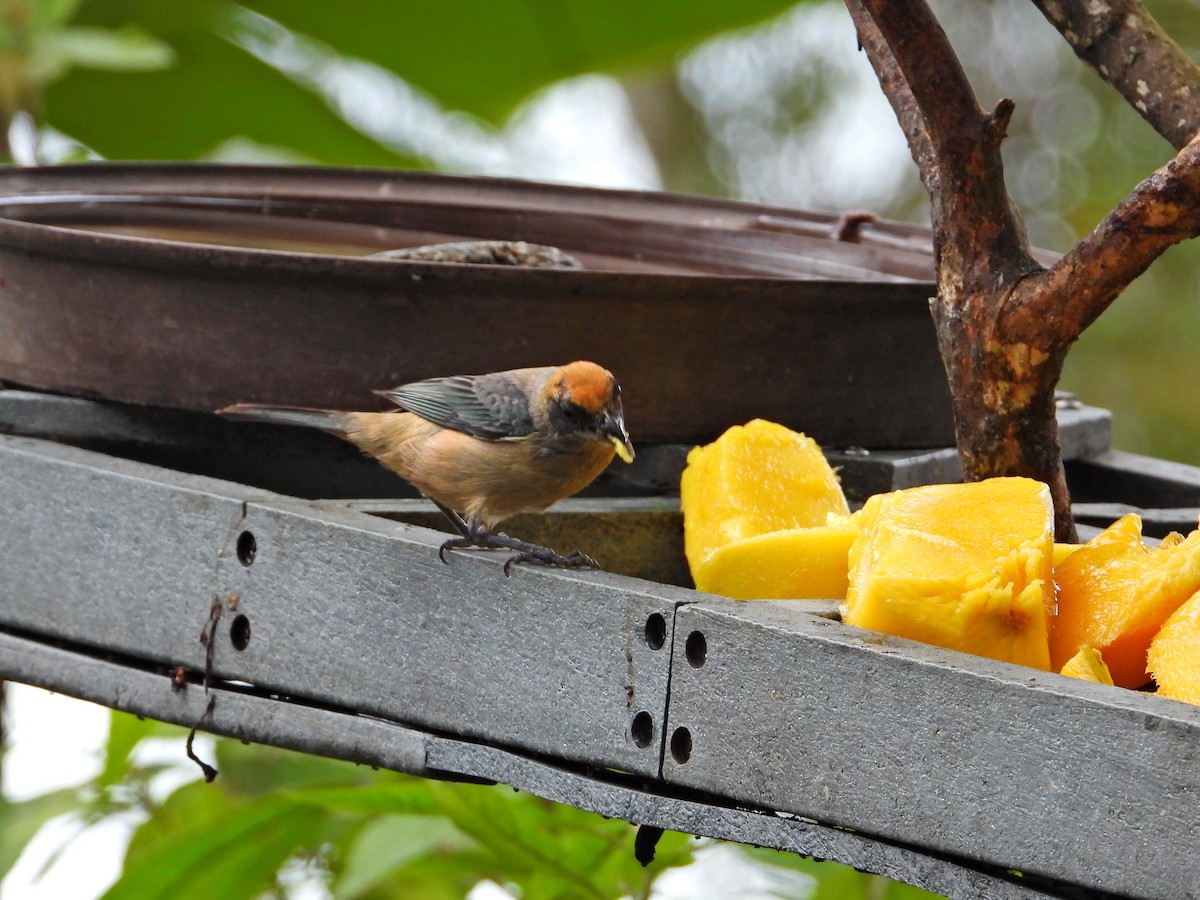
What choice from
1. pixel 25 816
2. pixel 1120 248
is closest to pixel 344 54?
pixel 25 816

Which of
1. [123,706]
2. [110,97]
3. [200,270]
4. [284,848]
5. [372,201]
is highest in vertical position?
[110,97]

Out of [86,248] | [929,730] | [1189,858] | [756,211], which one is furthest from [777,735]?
[756,211]

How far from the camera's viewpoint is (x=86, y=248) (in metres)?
2.24

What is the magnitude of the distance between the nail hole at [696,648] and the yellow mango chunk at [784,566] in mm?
199

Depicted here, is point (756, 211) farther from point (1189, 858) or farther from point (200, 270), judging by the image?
point (1189, 858)

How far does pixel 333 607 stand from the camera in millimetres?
1865

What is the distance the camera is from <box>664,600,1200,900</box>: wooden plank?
1.25 m

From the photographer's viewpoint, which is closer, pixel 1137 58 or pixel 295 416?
pixel 1137 58

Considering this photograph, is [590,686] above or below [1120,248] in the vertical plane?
below

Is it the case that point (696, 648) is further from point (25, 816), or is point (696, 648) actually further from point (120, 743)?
point (25, 816)

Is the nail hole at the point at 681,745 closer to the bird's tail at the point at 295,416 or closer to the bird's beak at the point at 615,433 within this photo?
the bird's beak at the point at 615,433

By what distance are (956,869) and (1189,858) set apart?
0.72 feet

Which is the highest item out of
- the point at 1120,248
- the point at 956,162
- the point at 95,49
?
the point at 95,49

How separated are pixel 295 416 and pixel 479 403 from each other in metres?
0.29
